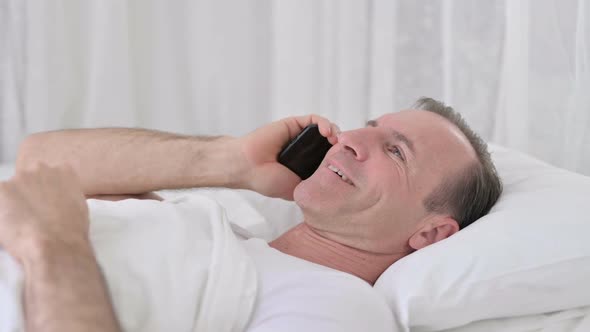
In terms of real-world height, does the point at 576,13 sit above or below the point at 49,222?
above

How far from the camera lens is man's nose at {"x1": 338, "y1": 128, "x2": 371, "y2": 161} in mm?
1539

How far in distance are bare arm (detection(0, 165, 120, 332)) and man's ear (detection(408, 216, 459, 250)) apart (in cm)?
63

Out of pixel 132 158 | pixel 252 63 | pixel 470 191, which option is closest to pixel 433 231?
pixel 470 191

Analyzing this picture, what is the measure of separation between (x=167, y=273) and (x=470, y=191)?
0.63 m

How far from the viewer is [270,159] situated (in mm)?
1823

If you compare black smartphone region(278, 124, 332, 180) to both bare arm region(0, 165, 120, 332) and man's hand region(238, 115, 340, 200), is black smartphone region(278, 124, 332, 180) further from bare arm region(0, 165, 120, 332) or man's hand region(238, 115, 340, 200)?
bare arm region(0, 165, 120, 332)

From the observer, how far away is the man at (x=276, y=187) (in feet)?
3.83

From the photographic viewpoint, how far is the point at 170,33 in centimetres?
297

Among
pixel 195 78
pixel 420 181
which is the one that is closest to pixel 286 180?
pixel 420 181

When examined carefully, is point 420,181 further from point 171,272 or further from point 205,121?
point 205,121

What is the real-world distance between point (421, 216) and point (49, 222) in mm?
693

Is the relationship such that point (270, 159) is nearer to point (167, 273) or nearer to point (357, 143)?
point (357, 143)

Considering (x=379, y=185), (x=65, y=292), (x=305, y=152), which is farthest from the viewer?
(x=305, y=152)

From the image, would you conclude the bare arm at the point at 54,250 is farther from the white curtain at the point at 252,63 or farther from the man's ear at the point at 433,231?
the white curtain at the point at 252,63
